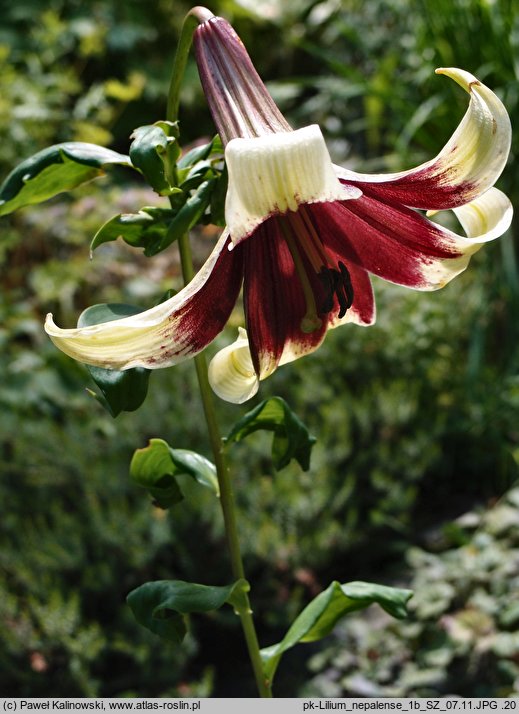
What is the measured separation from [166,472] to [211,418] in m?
0.11

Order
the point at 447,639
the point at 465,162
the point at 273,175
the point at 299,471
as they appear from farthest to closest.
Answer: the point at 299,471 < the point at 447,639 < the point at 465,162 < the point at 273,175

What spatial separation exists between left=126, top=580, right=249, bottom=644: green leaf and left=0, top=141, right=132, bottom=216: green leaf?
1.31 feet

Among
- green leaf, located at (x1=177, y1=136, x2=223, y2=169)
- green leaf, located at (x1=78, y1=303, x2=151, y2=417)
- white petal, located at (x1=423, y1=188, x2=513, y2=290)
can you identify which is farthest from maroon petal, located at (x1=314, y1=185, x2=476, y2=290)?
green leaf, located at (x1=78, y1=303, x2=151, y2=417)

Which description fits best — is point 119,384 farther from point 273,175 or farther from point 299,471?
point 299,471

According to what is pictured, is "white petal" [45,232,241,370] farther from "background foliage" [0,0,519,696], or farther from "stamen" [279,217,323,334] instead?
"background foliage" [0,0,519,696]

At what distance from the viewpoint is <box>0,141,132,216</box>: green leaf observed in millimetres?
771

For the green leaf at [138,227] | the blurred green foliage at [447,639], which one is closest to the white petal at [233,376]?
the green leaf at [138,227]

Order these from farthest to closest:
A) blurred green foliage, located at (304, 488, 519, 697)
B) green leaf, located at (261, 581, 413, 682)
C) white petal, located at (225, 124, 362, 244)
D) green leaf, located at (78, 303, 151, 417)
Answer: blurred green foliage, located at (304, 488, 519, 697) → green leaf, located at (261, 581, 413, 682) → green leaf, located at (78, 303, 151, 417) → white petal, located at (225, 124, 362, 244)

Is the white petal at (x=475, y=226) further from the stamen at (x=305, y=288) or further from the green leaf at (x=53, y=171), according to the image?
the green leaf at (x=53, y=171)

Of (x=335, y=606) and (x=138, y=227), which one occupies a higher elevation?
(x=138, y=227)

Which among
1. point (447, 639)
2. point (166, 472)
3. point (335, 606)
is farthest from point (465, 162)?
point (447, 639)

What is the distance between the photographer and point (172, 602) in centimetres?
81

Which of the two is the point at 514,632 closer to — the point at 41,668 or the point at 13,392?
the point at 41,668

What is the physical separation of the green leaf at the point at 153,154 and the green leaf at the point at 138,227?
0.02m
